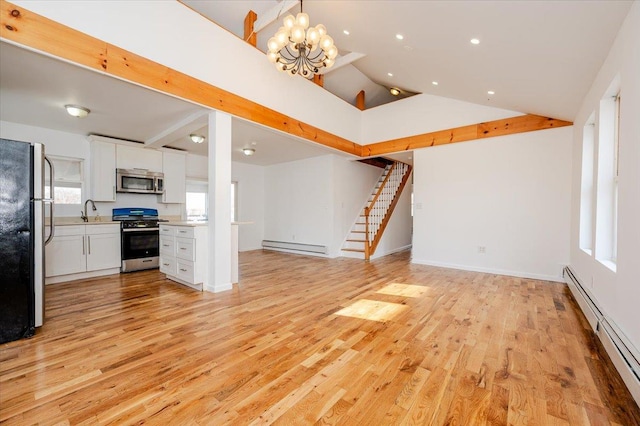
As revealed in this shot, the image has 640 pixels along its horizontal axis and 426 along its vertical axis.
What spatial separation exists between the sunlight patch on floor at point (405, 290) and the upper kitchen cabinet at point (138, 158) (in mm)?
5230

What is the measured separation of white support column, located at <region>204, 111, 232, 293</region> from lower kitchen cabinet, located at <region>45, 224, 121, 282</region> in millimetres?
2231

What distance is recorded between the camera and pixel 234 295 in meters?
3.65

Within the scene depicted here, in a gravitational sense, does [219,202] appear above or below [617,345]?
above

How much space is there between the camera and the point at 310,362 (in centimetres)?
204

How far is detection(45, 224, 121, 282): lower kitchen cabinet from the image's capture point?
13.6 ft

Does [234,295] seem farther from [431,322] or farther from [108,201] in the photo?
[108,201]

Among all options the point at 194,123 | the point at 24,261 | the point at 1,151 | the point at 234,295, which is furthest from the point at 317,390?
the point at 194,123

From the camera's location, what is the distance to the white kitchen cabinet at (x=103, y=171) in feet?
16.4

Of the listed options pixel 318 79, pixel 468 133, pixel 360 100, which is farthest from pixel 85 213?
pixel 468 133

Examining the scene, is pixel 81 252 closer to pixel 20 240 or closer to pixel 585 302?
pixel 20 240

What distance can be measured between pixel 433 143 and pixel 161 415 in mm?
6058

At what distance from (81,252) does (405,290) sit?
5178 millimetres

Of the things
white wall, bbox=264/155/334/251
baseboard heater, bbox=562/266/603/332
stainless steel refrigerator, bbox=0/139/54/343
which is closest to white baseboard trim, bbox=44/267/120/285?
stainless steel refrigerator, bbox=0/139/54/343

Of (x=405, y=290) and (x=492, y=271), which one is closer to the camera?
(x=405, y=290)
